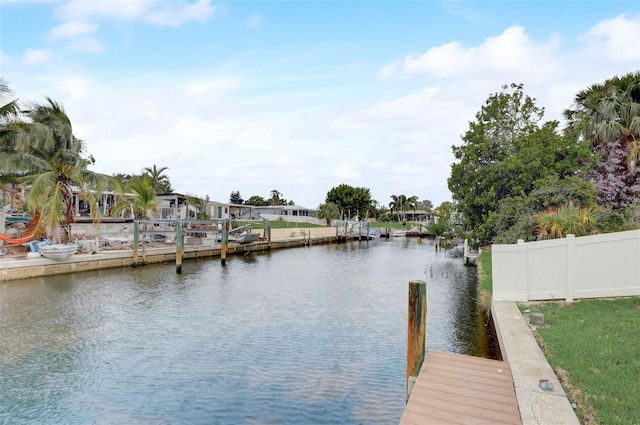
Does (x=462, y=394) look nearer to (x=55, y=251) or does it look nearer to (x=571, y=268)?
(x=571, y=268)

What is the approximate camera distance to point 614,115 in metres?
21.7

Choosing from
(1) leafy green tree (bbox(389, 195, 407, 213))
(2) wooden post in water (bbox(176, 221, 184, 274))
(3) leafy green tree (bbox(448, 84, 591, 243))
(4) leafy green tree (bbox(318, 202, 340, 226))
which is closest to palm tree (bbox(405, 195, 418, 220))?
(1) leafy green tree (bbox(389, 195, 407, 213))

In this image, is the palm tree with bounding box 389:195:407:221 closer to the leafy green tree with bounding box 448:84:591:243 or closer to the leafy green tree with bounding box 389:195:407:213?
the leafy green tree with bounding box 389:195:407:213

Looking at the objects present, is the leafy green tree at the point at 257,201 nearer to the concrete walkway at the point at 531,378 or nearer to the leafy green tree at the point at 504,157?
the leafy green tree at the point at 504,157

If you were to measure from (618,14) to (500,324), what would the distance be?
12537 millimetres

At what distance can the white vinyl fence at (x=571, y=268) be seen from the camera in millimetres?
10000

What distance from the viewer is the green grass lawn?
4.60 m

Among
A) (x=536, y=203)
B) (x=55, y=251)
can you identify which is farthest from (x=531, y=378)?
(x=55, y=251)

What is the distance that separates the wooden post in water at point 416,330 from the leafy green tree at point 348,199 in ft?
252

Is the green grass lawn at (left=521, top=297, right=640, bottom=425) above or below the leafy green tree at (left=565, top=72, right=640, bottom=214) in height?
below

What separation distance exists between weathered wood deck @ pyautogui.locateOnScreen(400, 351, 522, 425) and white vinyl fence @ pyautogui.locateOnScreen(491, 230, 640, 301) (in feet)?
15.8

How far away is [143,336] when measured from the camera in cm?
1170

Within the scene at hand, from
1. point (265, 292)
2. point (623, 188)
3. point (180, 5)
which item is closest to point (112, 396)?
point (265, 292)

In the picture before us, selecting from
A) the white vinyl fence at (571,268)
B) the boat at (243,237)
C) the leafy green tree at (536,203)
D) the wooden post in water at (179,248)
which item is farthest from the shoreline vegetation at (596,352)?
the boat at (243,237)
